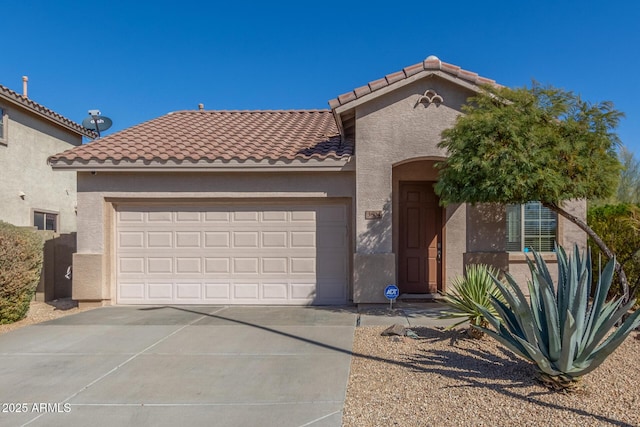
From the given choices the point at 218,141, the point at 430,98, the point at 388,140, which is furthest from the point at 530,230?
the point at 218,141

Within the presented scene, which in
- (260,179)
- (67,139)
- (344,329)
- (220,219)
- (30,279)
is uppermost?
(67,139)

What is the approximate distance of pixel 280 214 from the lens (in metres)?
9.84

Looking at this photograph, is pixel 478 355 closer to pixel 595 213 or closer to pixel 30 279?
pixel 595 213

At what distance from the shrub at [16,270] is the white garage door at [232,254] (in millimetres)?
1770

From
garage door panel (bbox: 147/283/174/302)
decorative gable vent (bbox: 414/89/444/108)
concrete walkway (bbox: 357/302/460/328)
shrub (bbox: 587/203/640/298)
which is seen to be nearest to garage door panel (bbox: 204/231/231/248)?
garage door panel (bbox: 147/283/174/302)

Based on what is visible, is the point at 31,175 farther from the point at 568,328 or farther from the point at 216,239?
the point at 568,328

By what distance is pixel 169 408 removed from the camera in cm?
441

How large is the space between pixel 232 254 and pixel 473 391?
6.50 meters

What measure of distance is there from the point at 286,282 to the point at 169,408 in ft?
17.9

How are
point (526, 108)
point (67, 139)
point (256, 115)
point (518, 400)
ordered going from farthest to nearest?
point (67, 139) < point (256, 115) < point (526, 108) < point (518, 400)

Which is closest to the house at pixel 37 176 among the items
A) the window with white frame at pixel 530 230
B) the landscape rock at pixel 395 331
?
the landscape rock at pixel 395 331

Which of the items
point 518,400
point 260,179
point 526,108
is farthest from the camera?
point 260,179

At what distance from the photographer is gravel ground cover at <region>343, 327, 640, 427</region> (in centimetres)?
397

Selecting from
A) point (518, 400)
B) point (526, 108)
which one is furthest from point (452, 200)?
point (518, 400)
